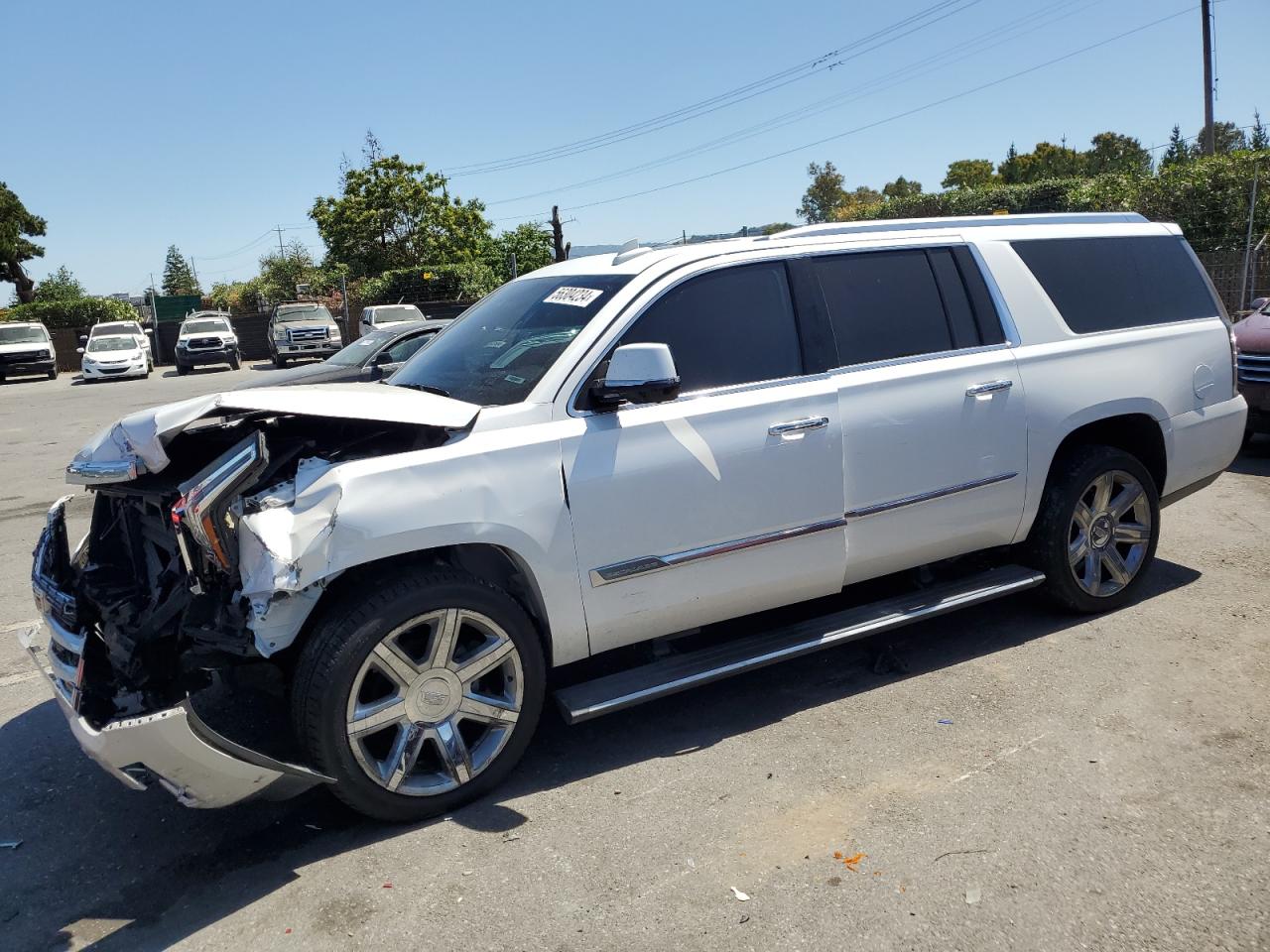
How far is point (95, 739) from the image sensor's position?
9.65ft

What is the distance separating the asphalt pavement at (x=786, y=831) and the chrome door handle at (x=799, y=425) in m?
1.21

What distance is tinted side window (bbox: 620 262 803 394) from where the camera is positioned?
387 centimetres

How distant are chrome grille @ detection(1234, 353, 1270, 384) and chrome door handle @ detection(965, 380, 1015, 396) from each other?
5569 mm

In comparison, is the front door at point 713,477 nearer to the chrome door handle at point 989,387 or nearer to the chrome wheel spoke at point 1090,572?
the chrome door handle at point 989,387

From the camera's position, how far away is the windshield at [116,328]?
30.8 metres

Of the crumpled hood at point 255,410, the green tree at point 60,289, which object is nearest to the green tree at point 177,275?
the green tree at point 60,289

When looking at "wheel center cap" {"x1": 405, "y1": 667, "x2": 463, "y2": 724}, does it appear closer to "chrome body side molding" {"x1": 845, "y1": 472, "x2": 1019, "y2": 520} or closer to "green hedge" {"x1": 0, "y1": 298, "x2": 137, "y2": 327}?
"chrome body side molding" {"x1": 845, "y1": 472, "x2": 1019, "y2": 520}

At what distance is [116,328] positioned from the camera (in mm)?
31109

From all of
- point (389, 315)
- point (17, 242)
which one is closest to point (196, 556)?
point (389, 315)

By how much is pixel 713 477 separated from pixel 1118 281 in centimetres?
273

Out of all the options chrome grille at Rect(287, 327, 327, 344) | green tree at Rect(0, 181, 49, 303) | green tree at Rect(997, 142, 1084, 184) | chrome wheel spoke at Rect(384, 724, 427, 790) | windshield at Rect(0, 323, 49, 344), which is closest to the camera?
chrome wheel spoke at Rect(384, 724, 427, 790)

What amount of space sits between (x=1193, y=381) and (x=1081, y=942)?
137 inches

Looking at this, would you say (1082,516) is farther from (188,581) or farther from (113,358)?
(113,358)

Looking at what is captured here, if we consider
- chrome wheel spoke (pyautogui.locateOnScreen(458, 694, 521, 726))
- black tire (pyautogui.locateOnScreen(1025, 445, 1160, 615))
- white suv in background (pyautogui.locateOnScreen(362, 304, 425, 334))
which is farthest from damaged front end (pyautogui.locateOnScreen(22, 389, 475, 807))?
white suv in background (pyautogui.locateOnScreen(362, 304, 425, 334))
